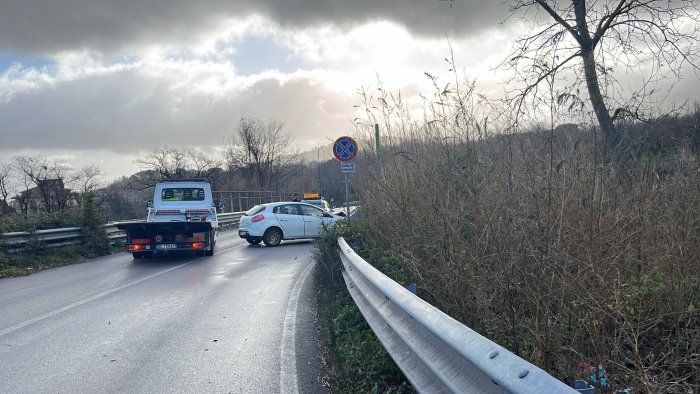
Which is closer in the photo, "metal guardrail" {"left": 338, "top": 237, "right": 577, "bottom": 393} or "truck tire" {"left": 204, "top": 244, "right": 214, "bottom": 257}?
"metal guardrail" {"left": 338, "top": 237, "right": 577, "bottom": 393}

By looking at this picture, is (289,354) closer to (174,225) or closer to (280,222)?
(174,225)

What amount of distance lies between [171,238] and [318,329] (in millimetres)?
11050

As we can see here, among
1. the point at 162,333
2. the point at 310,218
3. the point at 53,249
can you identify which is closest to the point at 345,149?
the point at 162,333

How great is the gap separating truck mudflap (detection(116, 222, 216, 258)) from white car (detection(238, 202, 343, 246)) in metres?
4.24

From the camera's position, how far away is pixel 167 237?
17688 millimetres

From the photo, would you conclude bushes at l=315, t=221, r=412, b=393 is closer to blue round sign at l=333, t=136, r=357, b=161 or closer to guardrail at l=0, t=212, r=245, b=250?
blue round sign at l=333, t=136, r=357, b=161

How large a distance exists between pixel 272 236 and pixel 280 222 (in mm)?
604

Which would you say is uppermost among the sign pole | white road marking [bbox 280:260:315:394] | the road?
the sign pole

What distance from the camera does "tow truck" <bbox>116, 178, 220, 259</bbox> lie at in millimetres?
17562

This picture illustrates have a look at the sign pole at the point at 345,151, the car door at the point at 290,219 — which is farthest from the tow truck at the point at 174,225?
the sign pole at the point at 345,151

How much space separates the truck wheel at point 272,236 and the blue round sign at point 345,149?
28.8 ft

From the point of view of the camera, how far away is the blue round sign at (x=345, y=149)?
14.0 m

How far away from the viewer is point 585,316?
3906 millimetres

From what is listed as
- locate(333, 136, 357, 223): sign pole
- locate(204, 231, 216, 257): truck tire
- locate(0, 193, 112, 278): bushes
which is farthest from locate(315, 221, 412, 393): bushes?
locate(0, 193, 112, 278): bushes
